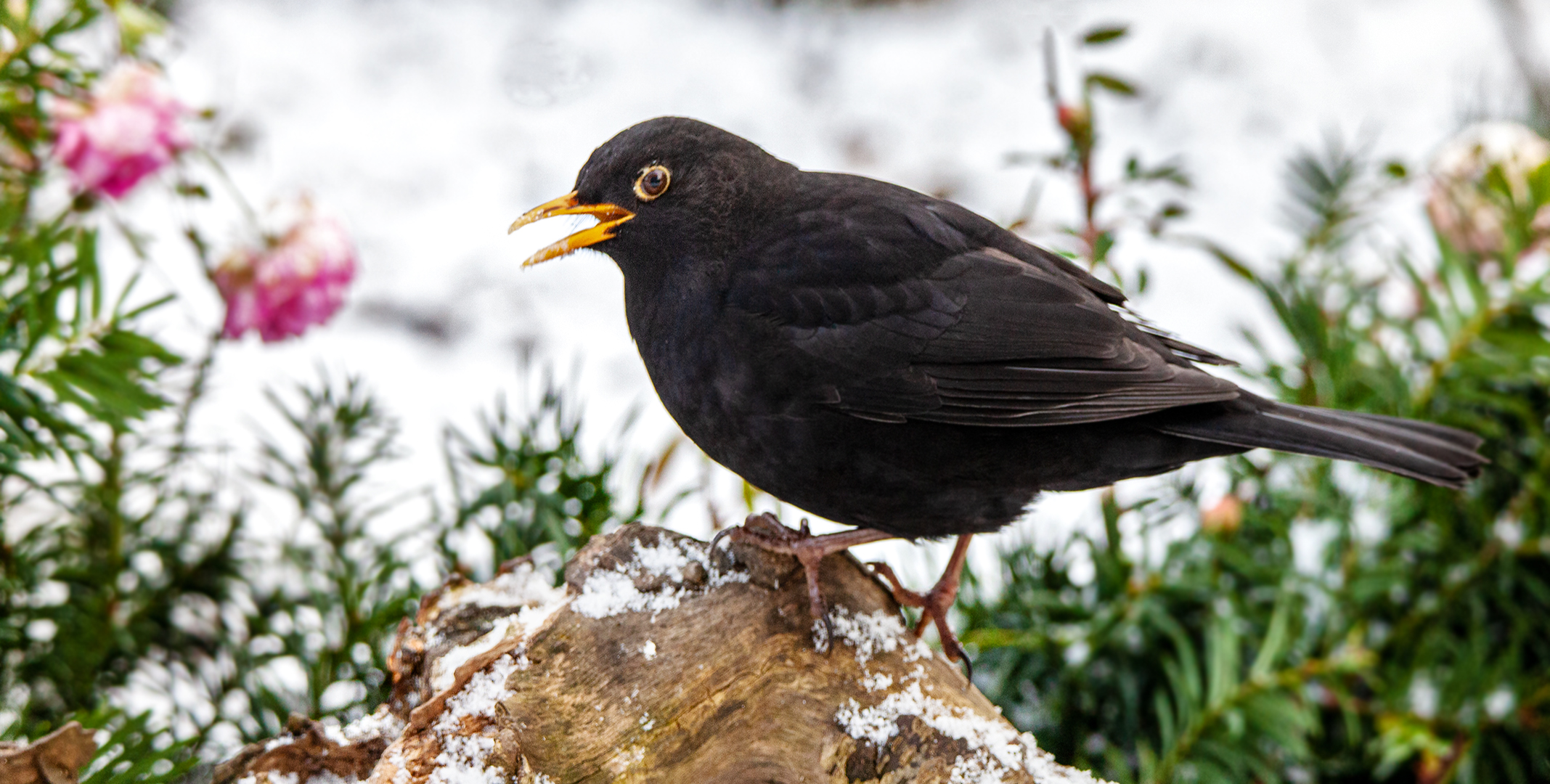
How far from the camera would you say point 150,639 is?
1706 millimetres

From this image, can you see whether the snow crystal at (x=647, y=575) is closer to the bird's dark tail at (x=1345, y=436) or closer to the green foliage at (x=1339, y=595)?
the green foliage at (x=1339, y=595)

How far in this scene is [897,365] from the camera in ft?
5.09

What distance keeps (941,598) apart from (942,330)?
367 mm

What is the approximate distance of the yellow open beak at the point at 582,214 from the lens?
1.67 meters

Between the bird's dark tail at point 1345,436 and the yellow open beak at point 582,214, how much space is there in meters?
0.81

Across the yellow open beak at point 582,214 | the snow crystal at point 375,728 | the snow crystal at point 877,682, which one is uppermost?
the yellow open beak at point 582,214

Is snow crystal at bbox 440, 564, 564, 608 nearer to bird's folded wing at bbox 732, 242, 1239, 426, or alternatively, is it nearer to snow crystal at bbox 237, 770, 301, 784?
snow crystal at bbox 237, 770, 301, 784

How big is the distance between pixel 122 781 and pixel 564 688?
44 cm

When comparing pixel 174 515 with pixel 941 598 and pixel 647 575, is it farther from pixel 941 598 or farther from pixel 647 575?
pixel 941 598

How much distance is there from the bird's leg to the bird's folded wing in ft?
0.72

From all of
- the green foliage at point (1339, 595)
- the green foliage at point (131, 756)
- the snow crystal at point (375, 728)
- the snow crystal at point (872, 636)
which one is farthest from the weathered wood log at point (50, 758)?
→ the green foliage at point (1339, 595)

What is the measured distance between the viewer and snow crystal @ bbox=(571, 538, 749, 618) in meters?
1.30

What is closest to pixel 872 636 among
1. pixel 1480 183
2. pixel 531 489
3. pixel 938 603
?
pixel 938 603

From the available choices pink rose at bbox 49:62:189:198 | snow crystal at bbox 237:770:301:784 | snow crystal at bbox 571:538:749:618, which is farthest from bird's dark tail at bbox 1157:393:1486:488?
pink rose at bbox 49:62:189:198
